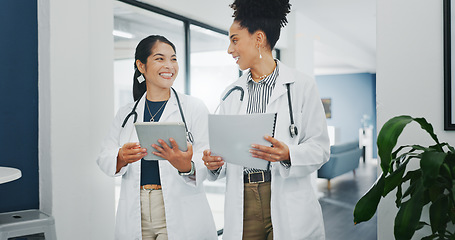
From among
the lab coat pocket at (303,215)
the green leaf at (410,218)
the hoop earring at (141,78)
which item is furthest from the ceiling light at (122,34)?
the green leaf at (410,218)

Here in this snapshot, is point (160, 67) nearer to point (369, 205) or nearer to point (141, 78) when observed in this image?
point (141, 78)

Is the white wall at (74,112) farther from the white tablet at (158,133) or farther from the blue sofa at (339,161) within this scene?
the blue sofa at (339,161)

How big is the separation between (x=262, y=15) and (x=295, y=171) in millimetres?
664

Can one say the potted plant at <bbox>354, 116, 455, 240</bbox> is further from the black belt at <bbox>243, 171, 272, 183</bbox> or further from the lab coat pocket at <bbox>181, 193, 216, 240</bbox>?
the lab coat pocket at <bbox>181, 193, 216, 240</bbox>

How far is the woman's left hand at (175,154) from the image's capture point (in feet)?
5.80

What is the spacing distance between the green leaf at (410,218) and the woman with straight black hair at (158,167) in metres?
0.87

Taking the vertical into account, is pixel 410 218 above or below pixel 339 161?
above

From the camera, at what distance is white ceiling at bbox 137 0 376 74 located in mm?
3689

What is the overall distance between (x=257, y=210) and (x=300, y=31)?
4173 mm

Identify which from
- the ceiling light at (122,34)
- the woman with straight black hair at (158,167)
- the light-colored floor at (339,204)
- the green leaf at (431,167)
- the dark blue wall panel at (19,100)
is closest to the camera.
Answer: the green leaf at (431,167)

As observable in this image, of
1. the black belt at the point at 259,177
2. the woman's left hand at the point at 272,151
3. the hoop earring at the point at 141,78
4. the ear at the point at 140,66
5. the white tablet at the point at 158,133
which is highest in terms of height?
the ear at the point at 140,66

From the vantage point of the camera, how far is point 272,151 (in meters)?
1.55

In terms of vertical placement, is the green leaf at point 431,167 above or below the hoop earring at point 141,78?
below

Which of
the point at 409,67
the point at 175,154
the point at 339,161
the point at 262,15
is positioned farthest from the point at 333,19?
the point at 175,154
